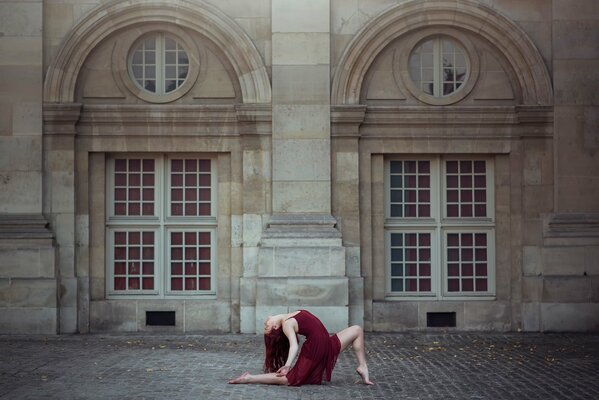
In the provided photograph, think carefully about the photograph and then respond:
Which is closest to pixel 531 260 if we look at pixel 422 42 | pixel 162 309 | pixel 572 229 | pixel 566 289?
pixel 566 289

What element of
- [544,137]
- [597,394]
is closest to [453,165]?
[544,137]

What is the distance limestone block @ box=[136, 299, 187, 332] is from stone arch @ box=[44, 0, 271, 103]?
403 centimetres

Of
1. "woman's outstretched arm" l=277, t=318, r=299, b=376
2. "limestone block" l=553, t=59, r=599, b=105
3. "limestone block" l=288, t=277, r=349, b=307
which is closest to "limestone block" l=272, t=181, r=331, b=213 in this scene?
"limestone block" l=288, t=277, r=349, b=307

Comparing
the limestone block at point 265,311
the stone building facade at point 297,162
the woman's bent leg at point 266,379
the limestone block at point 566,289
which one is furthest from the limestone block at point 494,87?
the woman's bent leg at point 266,379

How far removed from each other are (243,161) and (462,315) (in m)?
5.03

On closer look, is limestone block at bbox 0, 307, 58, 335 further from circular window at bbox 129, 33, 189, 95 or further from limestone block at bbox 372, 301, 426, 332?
limestone block at bbox 372, 301, 426, 332

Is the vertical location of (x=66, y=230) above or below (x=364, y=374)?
above

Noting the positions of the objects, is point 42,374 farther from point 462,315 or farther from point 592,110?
point 592,110

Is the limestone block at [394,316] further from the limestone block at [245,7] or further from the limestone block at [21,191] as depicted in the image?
the limestone block at [21,191]

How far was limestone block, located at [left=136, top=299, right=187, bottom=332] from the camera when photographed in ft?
64.5

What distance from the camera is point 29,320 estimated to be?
18.9m

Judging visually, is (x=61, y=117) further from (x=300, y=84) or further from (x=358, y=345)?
(x=358, y=345)

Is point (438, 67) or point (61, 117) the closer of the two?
point (61, 117)

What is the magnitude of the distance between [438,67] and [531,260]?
13.2 feet
